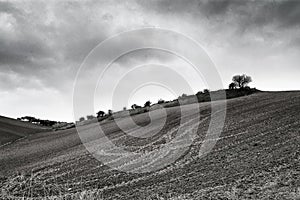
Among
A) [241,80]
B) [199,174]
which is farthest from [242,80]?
[199,174]

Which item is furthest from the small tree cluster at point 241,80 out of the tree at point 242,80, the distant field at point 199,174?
the distant field at point 199,174

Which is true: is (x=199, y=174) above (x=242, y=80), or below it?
below

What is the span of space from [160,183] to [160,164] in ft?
10.2

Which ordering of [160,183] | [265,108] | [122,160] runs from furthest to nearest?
[265,108], [122,160], [160,183]

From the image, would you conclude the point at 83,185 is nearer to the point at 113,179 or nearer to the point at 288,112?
the point at 113,179

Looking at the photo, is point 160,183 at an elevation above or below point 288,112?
below

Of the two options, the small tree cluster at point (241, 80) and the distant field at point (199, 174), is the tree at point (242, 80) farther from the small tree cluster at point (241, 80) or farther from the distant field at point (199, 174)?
the distant field at point (199, 174)

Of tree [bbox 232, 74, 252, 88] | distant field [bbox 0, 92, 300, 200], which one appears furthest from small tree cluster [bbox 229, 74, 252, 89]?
distant field [bbox 0, 92, 300, 200]

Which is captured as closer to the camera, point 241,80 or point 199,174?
point 199,174

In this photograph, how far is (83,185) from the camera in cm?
1415

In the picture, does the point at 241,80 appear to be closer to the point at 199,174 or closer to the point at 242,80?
the point at 242,80

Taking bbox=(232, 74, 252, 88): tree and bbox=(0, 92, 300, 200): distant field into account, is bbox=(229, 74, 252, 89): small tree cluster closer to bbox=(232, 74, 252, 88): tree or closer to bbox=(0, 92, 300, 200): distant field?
bbox=(232, 74, 252, 88): tree

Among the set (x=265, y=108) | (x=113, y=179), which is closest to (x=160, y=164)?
(x=113, y=179)

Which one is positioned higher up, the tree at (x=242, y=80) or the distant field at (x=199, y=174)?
the tree at (x=242, y=80)
